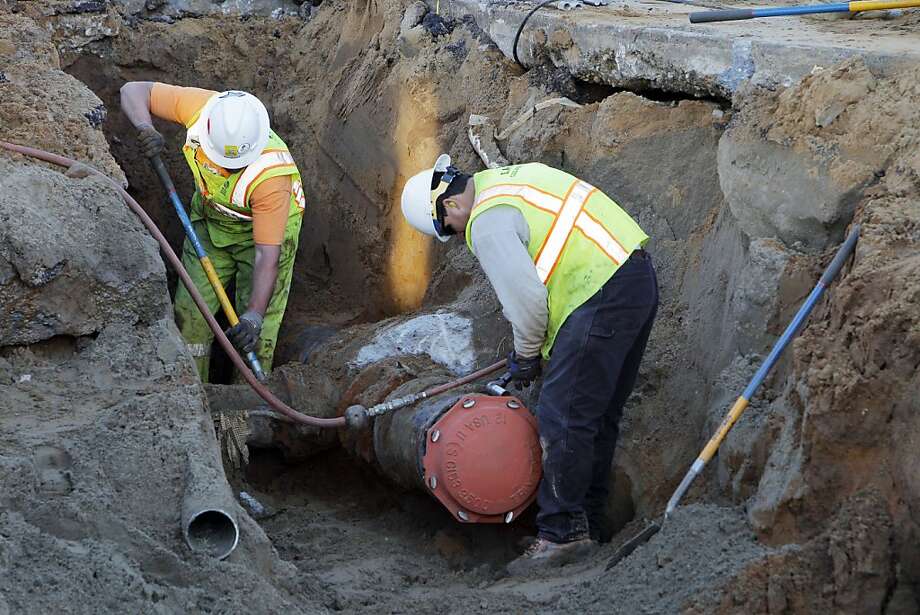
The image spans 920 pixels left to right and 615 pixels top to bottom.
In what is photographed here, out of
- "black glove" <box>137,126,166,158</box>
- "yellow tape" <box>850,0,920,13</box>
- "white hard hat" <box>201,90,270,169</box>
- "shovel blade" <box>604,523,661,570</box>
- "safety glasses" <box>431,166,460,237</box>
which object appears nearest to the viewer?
"shovel blade" <box>604,523,661,570</box>

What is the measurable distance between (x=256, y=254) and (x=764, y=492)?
10.9 feet

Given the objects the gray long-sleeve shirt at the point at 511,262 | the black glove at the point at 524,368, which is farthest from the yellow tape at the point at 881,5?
the black glove at the point at 524,368

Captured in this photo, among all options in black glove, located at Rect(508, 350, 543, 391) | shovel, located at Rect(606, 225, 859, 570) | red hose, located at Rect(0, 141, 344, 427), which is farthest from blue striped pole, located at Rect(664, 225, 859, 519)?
red hose, located at Rect(0, 141, 344, 427)

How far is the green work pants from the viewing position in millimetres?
5930

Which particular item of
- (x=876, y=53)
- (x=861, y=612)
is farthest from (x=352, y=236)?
(x=861, y=612)

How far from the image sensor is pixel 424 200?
161 inches

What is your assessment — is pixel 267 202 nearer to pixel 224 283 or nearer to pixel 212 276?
pixel 212 276

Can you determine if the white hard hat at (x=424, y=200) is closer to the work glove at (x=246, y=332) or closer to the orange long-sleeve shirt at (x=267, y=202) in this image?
the work glove at (x=246, y=332)

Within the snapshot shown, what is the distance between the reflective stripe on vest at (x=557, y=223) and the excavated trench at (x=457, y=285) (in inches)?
22.2

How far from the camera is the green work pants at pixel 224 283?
5930 mm

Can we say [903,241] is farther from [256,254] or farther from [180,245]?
[180,245]

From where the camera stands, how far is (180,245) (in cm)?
729

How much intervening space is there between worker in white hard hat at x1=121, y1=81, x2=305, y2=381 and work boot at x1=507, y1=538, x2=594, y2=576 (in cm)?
203

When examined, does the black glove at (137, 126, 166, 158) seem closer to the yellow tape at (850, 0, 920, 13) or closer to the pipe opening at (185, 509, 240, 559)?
the pipe opening at (185, 509, 240, 559)
